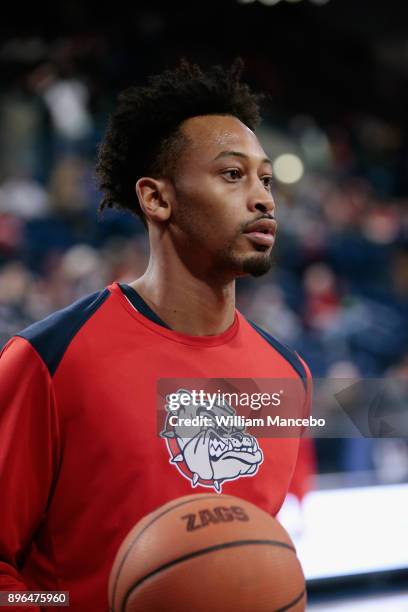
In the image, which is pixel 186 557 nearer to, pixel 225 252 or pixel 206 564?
pixel 206 564

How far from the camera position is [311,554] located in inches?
151

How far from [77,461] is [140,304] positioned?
39 centimetres

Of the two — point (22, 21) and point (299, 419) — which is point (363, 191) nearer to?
point (22, 21)

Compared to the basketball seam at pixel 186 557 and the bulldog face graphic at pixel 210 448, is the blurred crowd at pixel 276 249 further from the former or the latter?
the basketball seam at pixel 186 557

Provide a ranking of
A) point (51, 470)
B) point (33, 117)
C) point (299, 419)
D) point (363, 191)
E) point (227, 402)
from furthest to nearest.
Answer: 1. point (363, 191)
2. point (33, 117)
3. point (299, 419)
4. point (227, 402)
5. point (51, 470)

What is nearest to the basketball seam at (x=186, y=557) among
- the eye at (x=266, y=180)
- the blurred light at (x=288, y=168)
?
the eye at (x=266, y=180)

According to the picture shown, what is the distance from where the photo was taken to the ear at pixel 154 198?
1.83 meters

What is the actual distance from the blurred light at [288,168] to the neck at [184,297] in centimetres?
810

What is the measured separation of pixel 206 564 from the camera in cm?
129

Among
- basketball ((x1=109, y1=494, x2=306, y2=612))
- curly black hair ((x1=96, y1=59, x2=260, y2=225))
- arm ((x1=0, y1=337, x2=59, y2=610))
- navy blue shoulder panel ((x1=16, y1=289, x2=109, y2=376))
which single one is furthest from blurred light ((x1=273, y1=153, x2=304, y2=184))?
basketball ((x1=109, y1=494, x2=306, y2=612))

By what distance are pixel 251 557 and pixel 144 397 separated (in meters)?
0.45

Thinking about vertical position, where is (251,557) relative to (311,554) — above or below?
above

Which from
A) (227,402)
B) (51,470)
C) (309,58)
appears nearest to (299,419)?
(227,402)

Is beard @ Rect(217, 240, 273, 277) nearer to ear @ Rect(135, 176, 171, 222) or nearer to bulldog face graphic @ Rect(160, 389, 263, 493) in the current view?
ear @ Rect(135, 176, 171, 222)
